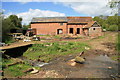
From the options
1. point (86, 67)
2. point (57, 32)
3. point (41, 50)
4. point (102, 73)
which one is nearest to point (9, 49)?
point (41, 50)

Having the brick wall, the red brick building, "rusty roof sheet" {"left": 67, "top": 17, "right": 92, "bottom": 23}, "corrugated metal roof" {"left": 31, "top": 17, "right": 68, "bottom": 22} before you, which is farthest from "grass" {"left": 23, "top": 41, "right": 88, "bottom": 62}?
"corrugated metal roof" {"left": 31, "top": 17, "right": 68, "bottom": 22}

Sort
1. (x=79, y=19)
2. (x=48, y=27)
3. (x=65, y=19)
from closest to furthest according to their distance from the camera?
(x=65, y=19) → (x=48, y=27) → (x=79, y=19)

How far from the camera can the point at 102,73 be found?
953 centimetres

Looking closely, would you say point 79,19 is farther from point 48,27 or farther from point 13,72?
point 13,72

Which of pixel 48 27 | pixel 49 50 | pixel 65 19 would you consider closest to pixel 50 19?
pixel 48 27

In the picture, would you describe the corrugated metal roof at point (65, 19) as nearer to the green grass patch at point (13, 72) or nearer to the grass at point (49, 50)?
the grass at point (49, 50)

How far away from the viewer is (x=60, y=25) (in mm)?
31609

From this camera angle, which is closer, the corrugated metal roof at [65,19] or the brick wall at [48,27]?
the brick wall at [48,27]

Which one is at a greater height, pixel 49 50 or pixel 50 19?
pixel 50 19

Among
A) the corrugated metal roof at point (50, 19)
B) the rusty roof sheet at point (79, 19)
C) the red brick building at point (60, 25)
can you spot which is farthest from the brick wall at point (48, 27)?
the rusty roof sheet at point (79, 19)

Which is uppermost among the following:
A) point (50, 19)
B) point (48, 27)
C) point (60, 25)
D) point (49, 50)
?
point (50, 19)

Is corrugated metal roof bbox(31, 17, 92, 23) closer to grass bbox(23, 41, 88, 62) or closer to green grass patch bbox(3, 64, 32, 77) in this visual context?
grass bbox(23, 41, 88, 62)

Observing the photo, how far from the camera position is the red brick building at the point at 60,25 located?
3106 centimetres

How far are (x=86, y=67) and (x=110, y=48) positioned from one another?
8787 mm
